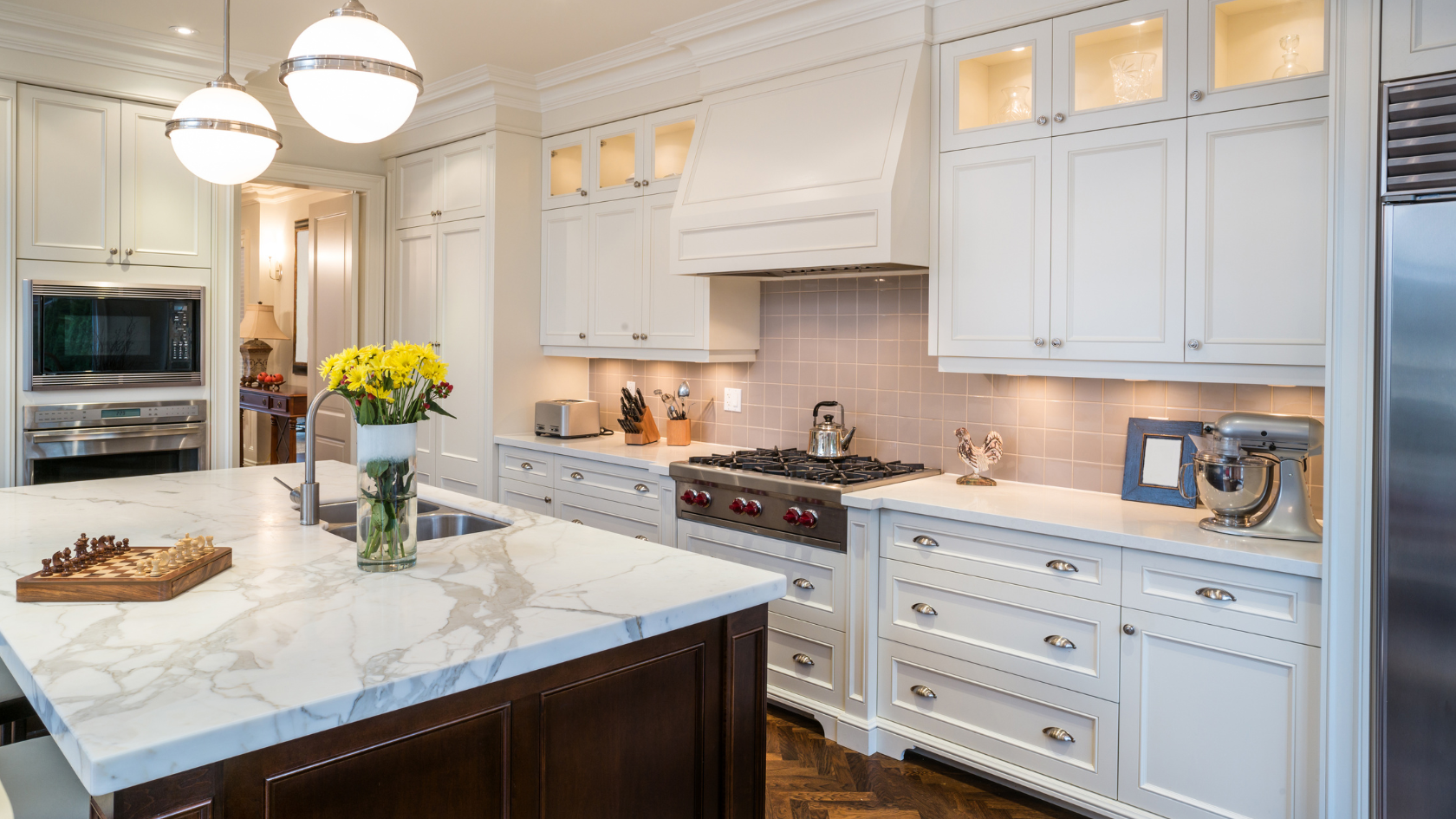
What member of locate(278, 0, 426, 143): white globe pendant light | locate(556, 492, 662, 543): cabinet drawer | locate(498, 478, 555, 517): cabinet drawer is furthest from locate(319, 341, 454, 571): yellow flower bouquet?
locate(498, 478, 555, 517): cabinet drawer

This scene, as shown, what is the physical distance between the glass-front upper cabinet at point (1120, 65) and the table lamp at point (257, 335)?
6.61m

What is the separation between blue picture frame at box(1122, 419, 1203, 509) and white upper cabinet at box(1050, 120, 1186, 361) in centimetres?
34

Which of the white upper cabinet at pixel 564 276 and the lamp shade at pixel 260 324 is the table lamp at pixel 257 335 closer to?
the lamp shade at pixel 260 324

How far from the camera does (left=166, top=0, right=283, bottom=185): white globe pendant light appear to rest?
2.09 meters

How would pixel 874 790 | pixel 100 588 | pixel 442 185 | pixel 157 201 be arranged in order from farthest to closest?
pixel 442 185 → pixel 157 201 → pixel 874 790 → pixel 100 588

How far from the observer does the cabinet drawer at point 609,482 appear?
3676mm

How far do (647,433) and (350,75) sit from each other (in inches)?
104

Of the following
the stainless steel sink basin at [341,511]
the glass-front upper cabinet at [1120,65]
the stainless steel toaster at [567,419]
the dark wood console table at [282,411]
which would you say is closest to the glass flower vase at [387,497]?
the stainless steel sink basin at [341,511]

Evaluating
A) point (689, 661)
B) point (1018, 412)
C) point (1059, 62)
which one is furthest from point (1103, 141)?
point (689, 661)

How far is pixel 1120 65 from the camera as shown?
Result: 8.73 feet

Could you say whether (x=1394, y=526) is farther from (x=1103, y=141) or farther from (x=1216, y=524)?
(x=1103, y=141)

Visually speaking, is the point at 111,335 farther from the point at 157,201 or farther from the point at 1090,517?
the point at 1090,517

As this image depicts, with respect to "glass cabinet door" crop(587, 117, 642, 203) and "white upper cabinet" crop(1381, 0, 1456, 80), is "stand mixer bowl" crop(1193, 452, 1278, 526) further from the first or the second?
"glass cabinet door" crop(587, 117, 642, 203)

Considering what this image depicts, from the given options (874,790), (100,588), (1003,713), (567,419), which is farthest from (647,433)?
(100,588)
